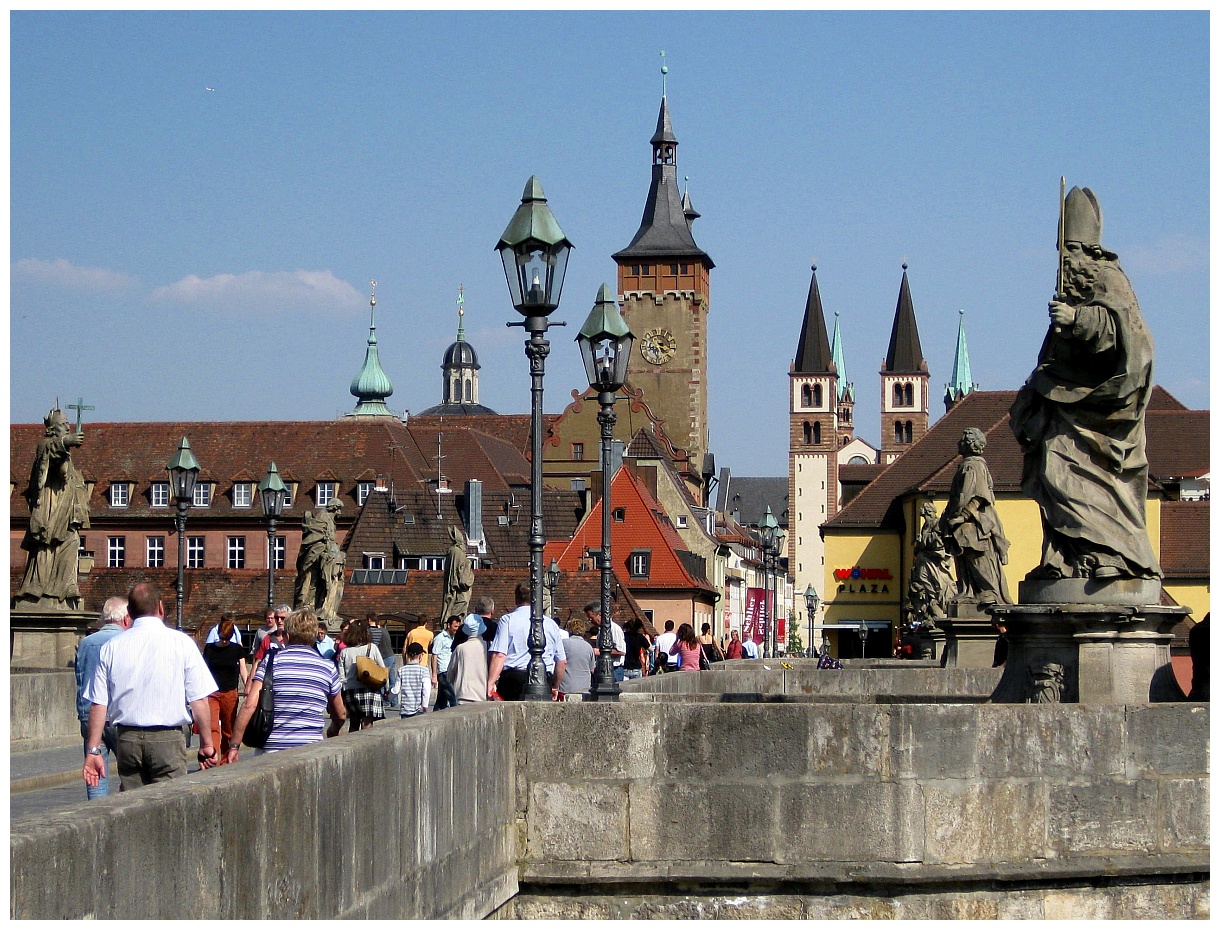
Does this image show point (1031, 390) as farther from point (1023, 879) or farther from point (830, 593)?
point (830, 593)

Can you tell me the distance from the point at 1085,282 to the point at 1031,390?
720 mm

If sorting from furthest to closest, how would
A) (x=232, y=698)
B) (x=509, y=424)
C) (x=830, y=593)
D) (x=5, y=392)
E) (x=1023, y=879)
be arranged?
(x=509, y=424) < (x=830, y=593) < (x=232, y=698) < (x=1023, y=879) < (x=5, y=392)

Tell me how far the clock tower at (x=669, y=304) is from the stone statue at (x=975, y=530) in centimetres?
10501

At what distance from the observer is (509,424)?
4961 inches

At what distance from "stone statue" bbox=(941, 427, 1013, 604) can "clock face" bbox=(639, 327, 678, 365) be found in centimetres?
11034

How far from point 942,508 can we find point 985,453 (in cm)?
315

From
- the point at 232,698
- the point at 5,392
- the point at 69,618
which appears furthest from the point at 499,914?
the point at 69,618

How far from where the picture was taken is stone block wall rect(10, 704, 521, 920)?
449 centimetres

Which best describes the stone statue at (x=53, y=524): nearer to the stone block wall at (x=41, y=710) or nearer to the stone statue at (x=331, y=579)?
the stone block wall at (x=41, y=710)

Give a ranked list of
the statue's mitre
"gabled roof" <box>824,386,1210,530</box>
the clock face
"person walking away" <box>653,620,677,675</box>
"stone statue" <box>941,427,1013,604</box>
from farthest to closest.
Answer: the clock face < "gabled roof" <box>824,386,1210,530</box> < "person walking away" <box>653,620,677,675</box> < "stone statue" <box>941,427,1013,604</box> < the statue's mitre

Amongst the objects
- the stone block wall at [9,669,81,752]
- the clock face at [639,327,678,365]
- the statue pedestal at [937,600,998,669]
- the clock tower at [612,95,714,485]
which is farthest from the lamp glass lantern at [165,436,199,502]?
the clock face at [639,327,678,365]

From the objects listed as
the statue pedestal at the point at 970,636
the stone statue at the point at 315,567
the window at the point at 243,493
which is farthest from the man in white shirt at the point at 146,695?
the window at the point at 243,493

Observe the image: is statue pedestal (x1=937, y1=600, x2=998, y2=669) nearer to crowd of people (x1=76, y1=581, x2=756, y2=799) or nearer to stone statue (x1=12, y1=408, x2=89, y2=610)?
crowd of people (x1=76, y1=581, x2=756, y2=799)

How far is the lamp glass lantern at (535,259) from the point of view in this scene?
14.7 m
